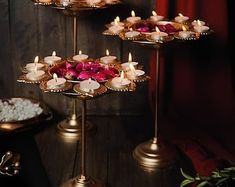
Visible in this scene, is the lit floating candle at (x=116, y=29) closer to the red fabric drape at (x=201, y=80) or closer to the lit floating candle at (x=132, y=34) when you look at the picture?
the lit floating candle at (x=132, y=34)

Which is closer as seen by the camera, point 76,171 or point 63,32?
point 76,171

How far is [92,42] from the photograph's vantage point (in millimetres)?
2037

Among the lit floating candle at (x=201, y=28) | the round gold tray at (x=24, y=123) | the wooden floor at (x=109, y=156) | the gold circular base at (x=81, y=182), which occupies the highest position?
the lit floating candle at (x=201, y=28)

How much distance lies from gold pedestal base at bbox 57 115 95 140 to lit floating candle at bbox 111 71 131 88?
59 cm

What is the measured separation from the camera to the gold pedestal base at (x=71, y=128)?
1.84m

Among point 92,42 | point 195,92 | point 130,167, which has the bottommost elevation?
point 130,167

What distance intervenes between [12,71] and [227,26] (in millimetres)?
897

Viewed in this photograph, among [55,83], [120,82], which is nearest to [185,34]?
[120,82]

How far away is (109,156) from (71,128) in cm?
24

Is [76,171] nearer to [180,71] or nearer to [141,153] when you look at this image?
[141,153]

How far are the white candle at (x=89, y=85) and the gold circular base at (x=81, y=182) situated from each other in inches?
12.3

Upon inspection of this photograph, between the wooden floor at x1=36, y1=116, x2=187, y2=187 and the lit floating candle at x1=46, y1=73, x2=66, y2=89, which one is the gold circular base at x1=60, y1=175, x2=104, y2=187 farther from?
the lit floating candle at x1=46, y1=73, x2=66, y2=89

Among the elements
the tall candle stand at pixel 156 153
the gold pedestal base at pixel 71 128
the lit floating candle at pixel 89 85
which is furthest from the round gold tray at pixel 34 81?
the gold pedestal base at pixel 71 128

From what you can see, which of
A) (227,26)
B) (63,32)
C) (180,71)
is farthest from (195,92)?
(63,32)
